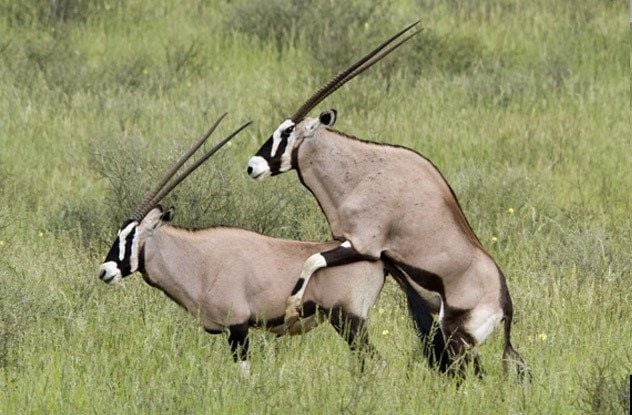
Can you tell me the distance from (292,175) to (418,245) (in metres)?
3.82

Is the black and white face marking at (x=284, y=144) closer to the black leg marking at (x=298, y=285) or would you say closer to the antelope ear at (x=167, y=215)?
the antelope ear at (x=167, y=215)

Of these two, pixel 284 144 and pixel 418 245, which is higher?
pixel 284 144

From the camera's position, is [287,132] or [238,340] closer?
[238,340]

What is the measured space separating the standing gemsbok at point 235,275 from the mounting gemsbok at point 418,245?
108 mm

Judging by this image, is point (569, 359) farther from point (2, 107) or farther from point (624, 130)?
point (2, 107)

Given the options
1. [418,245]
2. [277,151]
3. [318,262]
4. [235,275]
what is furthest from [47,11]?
[418,245]

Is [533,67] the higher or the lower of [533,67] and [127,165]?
the lower

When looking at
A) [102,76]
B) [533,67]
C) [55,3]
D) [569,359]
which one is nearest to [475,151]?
[533,67]

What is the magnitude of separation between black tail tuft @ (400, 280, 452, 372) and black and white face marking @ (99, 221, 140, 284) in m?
1.27

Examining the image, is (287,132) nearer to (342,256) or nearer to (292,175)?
(342,256)

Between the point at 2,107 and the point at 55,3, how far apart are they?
3.59 meters

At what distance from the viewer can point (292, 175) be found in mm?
10492

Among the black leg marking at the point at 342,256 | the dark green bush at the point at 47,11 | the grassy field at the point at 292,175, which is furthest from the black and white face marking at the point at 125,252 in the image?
the dark green bush at the point at 47,11

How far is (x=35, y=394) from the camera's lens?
633cm
